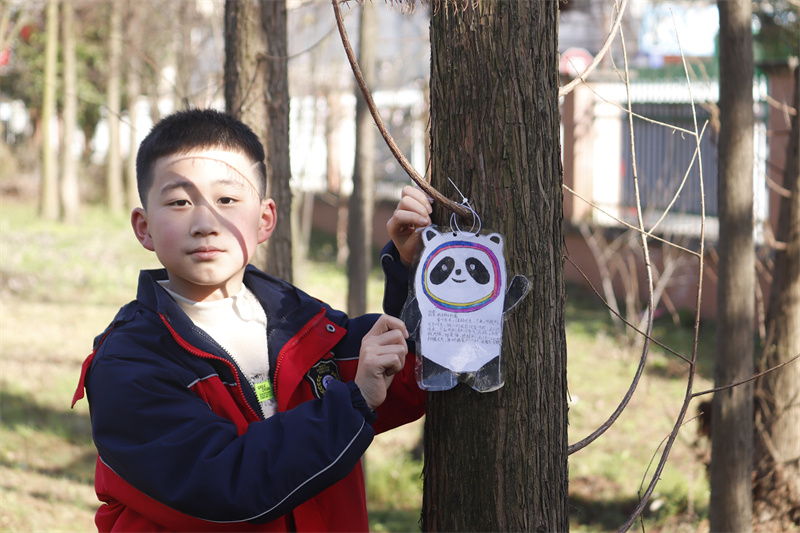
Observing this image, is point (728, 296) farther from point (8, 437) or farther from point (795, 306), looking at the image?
point (8, 437)

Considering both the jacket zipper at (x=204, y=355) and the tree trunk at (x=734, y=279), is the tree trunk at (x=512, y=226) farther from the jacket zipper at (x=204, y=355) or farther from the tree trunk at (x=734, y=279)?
the tree trunk at (x=734, y=279)

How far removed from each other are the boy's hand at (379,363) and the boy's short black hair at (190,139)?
49cm

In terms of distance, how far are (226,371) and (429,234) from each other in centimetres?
50

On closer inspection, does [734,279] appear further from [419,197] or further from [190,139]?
[190,139]

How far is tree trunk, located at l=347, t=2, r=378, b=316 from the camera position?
575 centimetres

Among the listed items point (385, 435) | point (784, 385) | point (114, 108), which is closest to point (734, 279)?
point (784, 385)

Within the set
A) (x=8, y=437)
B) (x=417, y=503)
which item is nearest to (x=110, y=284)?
(x=8, y=437)

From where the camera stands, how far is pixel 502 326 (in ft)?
4.80

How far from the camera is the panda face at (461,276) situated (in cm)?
147

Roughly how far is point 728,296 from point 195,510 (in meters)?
2.66

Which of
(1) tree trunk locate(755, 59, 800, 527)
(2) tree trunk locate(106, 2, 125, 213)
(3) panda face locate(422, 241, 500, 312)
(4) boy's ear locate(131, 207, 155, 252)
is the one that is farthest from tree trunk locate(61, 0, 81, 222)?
(3) panda face locate(422, 241, 500, 312)

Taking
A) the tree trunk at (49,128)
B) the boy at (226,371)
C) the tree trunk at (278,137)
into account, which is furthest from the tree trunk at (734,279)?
the tree trunk at (49,128)

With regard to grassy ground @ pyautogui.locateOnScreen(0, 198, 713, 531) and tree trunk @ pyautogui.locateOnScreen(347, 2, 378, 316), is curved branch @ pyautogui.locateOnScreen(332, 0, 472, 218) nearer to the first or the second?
grassy ground @ pyautogui.locateOnScreen(0, 198, 713, 531)

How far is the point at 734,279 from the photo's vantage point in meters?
3.32
